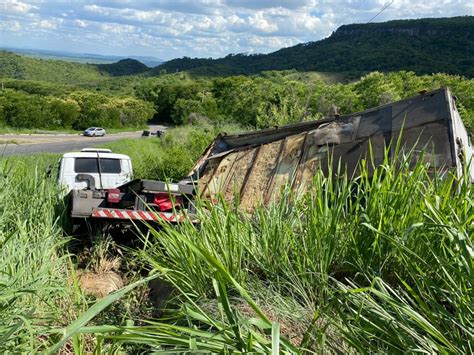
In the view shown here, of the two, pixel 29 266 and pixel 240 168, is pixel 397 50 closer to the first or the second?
pixel 240 168

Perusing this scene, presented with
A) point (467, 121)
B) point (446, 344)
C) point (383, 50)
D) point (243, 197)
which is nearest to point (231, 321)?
point (446, 344)

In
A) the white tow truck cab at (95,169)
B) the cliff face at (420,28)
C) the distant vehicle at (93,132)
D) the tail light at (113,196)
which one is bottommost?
the distant vehicle at (93,132)

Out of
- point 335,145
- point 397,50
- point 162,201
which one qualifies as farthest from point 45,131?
point 335,145

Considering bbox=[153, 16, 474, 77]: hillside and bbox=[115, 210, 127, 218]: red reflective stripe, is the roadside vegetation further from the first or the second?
bbox=[153, 16, 474, 77]: hillside

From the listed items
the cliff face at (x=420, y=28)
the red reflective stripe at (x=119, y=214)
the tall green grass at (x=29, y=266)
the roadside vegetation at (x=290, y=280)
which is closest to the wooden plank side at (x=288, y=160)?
the red reflective stripe at (x=119, y=214)

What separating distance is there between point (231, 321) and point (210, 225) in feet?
4.68

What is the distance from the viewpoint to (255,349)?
187cm

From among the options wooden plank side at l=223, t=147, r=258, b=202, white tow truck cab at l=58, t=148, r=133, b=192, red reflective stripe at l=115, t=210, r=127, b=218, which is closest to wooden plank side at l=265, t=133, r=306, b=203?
wooden plank side at l=223, t=147, r=258, b=202

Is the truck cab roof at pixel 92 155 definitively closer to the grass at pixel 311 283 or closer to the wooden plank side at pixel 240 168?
the wooden plank side at pixel 240 168

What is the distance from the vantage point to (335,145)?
7340 mm

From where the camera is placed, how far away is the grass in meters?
1.97

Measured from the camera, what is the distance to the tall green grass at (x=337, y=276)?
1.99 m

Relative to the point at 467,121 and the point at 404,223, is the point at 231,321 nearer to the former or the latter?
the point at 404,223

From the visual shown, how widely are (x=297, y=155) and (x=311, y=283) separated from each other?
192 inches
